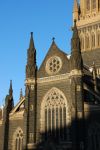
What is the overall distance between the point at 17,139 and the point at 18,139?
187 millimetres

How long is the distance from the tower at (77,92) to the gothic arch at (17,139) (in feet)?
34.3

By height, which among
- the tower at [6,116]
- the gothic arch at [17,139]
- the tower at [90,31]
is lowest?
the gothic arch at [17,139]

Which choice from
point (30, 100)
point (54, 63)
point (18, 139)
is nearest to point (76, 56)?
point (54, 63)

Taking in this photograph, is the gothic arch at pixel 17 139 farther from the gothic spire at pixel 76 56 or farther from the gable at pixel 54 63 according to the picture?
the gothic spire at pixel 76 56

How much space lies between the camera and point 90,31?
2859 inches

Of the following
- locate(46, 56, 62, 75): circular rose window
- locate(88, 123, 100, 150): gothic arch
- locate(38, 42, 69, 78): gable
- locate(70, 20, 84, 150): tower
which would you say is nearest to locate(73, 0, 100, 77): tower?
locate(38, 42, 69, 78): gable

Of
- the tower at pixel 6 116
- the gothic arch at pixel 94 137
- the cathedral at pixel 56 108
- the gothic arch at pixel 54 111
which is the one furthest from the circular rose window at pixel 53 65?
the gothic arch at pixel 94 137

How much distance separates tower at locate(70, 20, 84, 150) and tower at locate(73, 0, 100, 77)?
65.9 ft

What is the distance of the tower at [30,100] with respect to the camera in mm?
49656

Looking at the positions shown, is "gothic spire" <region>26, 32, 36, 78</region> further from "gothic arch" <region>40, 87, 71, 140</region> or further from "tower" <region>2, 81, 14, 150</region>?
"tower" <region>2, 81, 14, 150</region>

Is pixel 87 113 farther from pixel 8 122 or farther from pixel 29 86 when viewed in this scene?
pixel 8 122

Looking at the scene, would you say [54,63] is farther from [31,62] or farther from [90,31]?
[90,31]

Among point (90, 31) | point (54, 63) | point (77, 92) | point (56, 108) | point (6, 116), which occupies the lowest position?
point (6, 116)

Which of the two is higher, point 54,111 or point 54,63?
point 54,63
